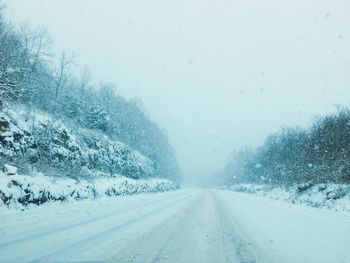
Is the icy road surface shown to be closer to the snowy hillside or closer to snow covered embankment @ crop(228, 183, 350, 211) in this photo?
the snowy hillside

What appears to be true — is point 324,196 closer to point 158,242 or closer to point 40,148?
point 158,242

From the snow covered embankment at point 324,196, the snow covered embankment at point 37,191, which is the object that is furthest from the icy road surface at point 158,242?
the snow covered embankment at point 324,196

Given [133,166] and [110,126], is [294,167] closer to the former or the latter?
[133,166]

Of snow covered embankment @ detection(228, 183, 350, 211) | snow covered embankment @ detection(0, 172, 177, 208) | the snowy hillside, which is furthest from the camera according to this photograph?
snow covered embankment @ detection(228, 183, 350, 211)

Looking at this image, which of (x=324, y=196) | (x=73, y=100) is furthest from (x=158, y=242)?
(x=73, y=100)

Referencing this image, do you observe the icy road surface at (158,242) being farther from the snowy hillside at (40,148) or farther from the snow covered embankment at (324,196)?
the snow covered embankment at (324,196)

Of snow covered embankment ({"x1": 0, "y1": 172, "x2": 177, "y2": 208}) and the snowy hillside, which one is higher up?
the snowy hillside

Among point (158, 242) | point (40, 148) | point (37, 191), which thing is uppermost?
point (40, 148)

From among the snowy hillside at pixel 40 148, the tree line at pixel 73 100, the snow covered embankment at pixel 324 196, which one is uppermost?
the tree line at pixel 73 100

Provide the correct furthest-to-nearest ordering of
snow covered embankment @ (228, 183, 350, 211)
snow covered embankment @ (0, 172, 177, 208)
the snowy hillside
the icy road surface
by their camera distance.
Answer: snow covered embankment @ (228, 183, 350, 211)
the snowy hillside
snow covered embankment @ (0, 172, 177, 208)
the icy road surface

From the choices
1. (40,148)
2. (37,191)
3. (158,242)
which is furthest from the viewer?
(40,148)

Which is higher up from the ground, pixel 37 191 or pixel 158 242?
pixel 37 191

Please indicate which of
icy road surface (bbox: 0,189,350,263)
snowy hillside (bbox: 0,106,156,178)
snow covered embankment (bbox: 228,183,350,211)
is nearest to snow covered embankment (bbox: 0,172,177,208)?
icy road surface (bbox: 0,189,350,263)

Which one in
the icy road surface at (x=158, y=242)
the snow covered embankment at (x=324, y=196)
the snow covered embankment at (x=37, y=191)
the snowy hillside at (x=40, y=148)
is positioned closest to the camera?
the icy road surface at (x=158, y=242)
